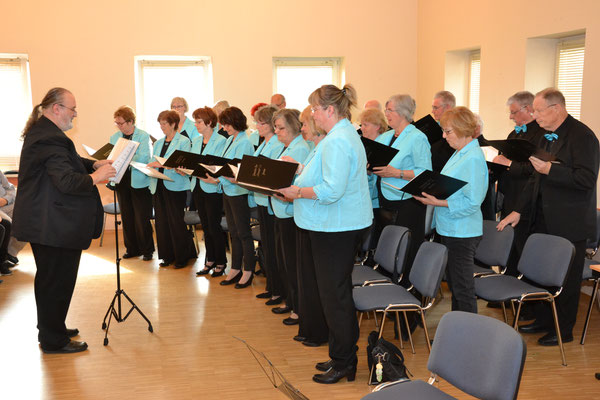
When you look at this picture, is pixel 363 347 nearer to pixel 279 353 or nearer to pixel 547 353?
pixel 279 353

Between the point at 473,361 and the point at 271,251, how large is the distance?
9.73 ft

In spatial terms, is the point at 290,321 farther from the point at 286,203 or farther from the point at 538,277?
the point at 538,277

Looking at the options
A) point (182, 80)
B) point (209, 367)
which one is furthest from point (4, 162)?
point (209, 367)

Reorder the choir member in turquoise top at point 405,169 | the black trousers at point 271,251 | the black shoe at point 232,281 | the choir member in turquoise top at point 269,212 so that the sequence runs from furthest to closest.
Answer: the black shoe at point 232,281
the black trousers at point 271,251
the choir member in turquoise top at point 269,212
the choir member in turquoise top at point 405,169

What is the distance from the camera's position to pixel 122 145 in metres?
4.21

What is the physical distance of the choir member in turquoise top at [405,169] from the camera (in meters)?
4.50

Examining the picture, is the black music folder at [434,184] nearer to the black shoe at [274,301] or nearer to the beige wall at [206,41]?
the black shoe at [274,301]

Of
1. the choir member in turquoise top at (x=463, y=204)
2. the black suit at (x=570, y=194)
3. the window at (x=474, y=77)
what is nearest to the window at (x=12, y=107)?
the window at (x=474, y=77)

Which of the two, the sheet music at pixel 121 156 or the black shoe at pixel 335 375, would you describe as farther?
the sheet music at pixel 121 156

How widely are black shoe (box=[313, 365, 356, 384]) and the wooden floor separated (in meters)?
0.04

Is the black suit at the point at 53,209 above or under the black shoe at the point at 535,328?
above

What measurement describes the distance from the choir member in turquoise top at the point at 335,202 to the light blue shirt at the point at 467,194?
2.27ft

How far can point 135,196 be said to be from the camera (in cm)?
682

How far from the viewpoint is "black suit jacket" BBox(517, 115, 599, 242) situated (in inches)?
157
